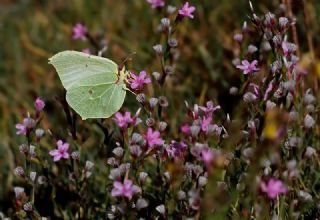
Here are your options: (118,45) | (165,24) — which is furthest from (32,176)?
(118,45)

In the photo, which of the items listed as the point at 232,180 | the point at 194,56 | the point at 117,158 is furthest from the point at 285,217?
the point at 194,56

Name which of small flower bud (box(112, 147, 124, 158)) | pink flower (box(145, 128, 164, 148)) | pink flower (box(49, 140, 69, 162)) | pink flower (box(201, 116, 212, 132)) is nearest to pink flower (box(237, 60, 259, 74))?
pink flower (box(201, 116, 212, 132))

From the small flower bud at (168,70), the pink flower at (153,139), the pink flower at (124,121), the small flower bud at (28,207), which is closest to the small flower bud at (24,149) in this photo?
the small flower bud at (28,207)

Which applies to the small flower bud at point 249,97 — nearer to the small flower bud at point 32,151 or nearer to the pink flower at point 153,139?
the pink flower at point 153,139

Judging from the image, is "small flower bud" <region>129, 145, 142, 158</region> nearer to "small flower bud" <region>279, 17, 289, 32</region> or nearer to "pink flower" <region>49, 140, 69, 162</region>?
"pink flower" <region>49, 140, 69, 162</region>

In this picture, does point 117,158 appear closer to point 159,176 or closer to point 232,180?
point 159,176

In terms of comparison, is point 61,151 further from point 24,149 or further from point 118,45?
point 118,45
